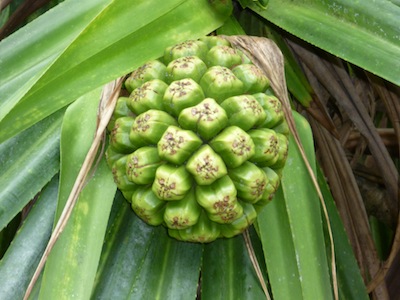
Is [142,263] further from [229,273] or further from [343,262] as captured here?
[343,262]

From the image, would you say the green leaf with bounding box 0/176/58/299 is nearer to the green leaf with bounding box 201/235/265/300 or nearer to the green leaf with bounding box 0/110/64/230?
the green leaf with bounding box 0/110/64/230

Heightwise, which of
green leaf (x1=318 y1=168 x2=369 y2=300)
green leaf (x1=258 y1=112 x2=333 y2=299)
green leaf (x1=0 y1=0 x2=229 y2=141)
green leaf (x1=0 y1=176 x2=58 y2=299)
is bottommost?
green leaf (x1=318 y1=168 x2=369 y2=300)

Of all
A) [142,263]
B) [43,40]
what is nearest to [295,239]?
[142,263]

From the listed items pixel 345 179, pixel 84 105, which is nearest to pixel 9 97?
pixel 84 105

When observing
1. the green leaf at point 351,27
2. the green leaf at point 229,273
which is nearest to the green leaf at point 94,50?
the green leaf at point 351,27

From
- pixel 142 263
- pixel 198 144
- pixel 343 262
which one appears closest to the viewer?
pixel 198 144

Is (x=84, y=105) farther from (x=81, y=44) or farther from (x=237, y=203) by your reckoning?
(x=237, y=203)

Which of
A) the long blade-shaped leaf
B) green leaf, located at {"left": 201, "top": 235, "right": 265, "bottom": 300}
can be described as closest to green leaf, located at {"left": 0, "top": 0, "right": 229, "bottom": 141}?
the long blade-shaped leaf
